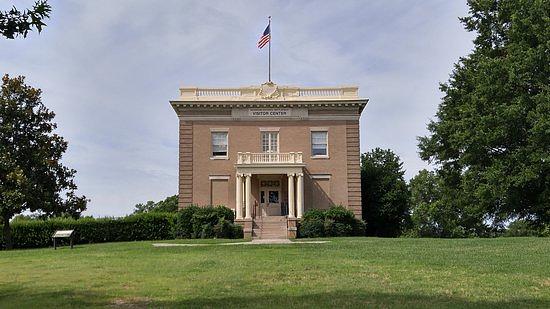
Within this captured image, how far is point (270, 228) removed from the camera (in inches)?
1393

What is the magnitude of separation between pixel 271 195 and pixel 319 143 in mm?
4637

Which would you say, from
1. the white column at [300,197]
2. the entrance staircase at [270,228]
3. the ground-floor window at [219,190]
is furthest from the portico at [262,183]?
the ground-floor window at [219,190]

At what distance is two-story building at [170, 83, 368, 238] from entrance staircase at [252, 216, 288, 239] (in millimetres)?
1768

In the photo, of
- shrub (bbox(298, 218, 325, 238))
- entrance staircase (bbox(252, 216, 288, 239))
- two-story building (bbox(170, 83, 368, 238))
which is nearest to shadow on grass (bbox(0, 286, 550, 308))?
entrance staircase (bbox(252, 216, 288, 239))

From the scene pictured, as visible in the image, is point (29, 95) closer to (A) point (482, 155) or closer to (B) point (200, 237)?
(B) point (200, 237)

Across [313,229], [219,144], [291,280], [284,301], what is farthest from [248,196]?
[284,301]

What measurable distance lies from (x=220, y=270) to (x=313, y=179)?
2573 centimetres

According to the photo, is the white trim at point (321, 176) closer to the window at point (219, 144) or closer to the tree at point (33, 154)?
the window at point (219, 144)

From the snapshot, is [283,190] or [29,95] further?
[283,190]

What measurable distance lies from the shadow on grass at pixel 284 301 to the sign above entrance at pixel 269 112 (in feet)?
97.1

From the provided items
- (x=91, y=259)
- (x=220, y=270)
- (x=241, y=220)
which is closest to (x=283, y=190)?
(x=241, y=220)

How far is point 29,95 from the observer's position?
107 ft

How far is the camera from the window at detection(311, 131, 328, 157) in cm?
3884

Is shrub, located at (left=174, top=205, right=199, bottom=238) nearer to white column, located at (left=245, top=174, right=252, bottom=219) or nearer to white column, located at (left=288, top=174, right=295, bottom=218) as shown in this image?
white column, located at (left=245, top=174, right=252, bottom=219)
